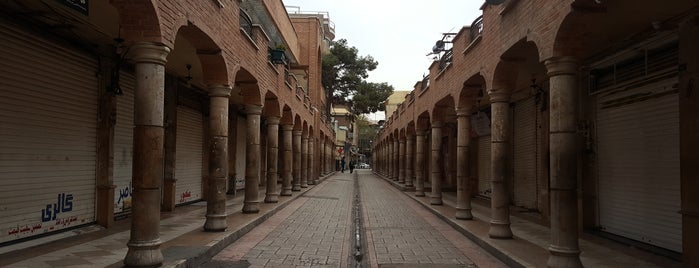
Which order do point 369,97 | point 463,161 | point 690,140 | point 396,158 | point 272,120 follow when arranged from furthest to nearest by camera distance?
point 369,97, point 396,158, point 272,120, point 463,161, point 690,140

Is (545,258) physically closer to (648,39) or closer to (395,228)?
(648,39)

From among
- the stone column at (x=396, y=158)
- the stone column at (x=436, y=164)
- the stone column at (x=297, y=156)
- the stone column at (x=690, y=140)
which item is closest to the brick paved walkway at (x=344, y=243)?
the stone column at (x=436, y=164)

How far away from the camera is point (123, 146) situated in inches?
437

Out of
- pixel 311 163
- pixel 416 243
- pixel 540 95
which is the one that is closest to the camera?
pixel 416 243

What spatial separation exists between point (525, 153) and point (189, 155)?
1016 cm

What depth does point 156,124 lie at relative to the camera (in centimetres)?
630

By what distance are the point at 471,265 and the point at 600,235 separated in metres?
3.48

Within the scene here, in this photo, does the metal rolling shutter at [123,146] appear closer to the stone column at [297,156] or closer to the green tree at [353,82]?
the stone column at [297,156]

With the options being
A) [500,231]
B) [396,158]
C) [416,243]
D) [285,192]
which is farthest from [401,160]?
[500,231]

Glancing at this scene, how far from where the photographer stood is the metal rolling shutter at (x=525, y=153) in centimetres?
1455

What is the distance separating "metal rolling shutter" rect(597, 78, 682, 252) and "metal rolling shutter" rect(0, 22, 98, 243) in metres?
9.95

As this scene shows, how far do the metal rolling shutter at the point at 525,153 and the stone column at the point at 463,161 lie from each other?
3137mm

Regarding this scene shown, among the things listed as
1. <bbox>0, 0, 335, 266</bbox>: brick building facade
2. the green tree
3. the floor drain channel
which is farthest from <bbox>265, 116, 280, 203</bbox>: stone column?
the green tree

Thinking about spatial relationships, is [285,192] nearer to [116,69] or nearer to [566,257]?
[116,69]
